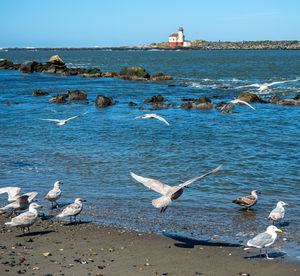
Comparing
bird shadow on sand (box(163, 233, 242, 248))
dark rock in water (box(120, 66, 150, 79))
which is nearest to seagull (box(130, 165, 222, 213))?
bird shadow on sand (box(163, 233, 242, 248))

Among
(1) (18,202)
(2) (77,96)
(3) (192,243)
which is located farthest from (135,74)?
(3) (192,243)

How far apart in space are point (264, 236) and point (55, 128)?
656 inches

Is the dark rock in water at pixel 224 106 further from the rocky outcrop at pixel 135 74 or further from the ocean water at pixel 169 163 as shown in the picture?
the rocky outcrop at pixel 135 74

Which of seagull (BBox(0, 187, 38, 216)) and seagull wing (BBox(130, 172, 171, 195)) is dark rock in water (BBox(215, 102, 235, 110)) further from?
seagull (BBox(0, 187, 38, 216))

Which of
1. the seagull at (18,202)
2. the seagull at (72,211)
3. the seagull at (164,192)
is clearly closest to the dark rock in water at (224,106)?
the seagull at (164,192)

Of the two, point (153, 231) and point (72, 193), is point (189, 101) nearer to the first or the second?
point (72, 193)

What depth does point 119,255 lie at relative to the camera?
7801 mm

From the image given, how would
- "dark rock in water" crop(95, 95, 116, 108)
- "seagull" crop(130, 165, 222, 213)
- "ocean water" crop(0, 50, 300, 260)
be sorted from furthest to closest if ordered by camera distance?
1. "dark rock in water" crop(95, 95, 116, 108)
2. "ocean water" crop(0, 50, 300, 260)
3. "seagull" crop(130, 165, 222, 213)

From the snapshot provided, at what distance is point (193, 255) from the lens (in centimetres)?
786

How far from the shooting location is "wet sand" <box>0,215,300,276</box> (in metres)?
7.14

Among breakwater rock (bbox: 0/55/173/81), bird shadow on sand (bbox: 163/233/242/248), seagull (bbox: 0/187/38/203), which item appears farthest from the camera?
breakwater rock (bbox: 0/55/173/81)

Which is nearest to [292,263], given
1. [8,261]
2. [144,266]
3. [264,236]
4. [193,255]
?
[264,236]

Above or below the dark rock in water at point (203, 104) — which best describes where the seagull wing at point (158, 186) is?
above

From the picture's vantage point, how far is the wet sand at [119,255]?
714 centimetres
